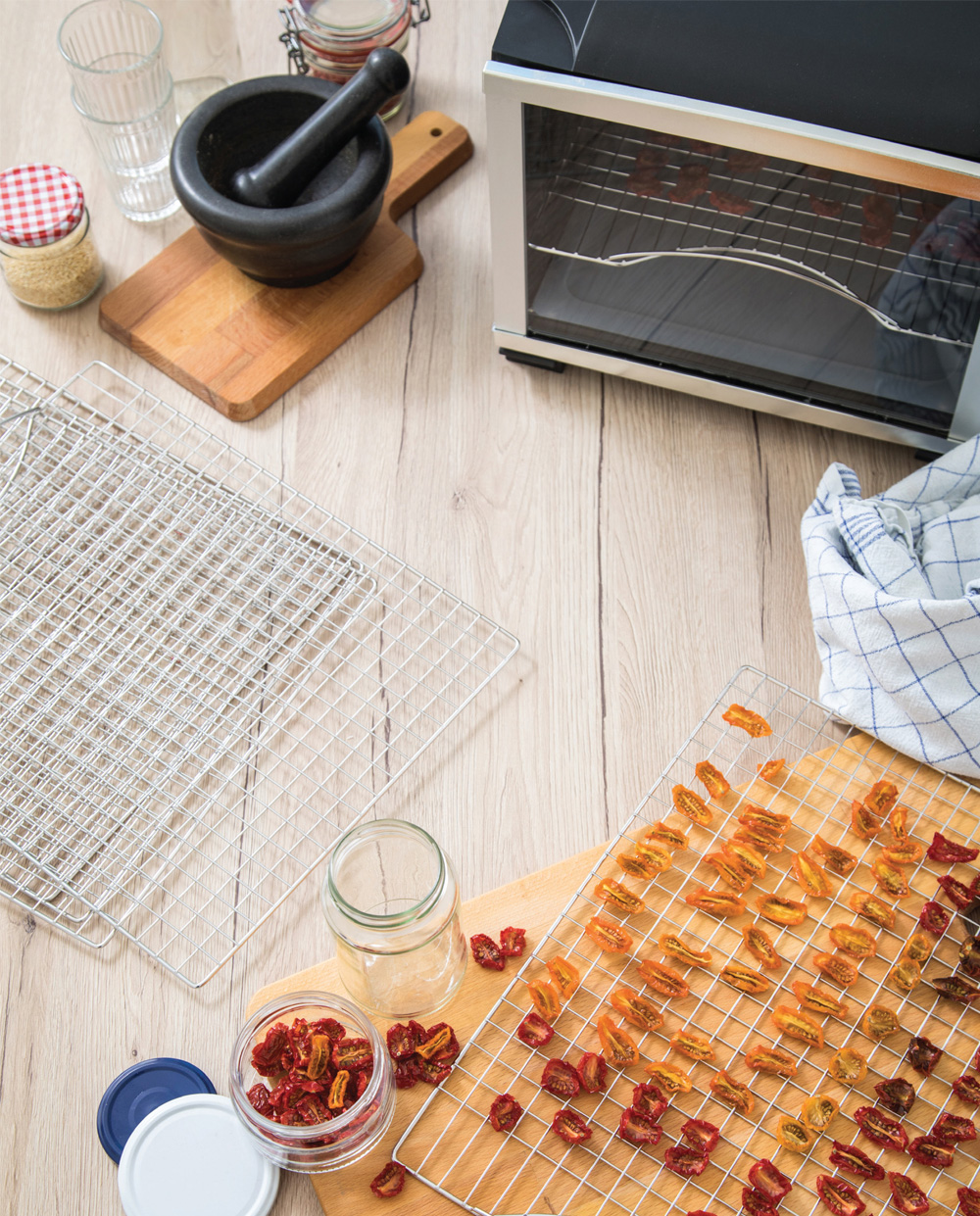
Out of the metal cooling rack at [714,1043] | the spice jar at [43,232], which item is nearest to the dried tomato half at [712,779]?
the metal cooling rack at [714,1043]

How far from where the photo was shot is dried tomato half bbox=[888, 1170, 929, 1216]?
76cm

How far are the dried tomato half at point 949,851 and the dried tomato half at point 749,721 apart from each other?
0.14m

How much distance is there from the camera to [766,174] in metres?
0.93

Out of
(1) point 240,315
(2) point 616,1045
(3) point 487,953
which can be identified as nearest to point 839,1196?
(2) point 616,1045

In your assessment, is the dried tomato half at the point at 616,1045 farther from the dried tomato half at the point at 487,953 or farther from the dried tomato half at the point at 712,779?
the dried tomato half at the point at 712,779

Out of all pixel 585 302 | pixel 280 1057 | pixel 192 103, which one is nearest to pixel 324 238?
pixel 585 302

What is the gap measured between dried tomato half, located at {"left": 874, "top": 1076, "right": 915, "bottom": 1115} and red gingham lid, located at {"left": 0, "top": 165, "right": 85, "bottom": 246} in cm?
97

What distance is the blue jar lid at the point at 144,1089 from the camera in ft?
2.76

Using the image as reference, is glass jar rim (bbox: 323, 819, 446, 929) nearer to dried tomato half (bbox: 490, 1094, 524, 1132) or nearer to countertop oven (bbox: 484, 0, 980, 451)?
dried tomato half (bbox: 490, 1094, 524, 1132)

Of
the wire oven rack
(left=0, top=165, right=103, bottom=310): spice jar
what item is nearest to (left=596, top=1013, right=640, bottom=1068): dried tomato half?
the wire oven rack

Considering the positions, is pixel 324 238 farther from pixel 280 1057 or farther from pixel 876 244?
pixel 280 1057

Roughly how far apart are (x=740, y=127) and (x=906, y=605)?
1.17 ft

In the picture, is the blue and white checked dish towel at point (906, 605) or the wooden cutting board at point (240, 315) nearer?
the blue and white checked dish towel at point (906, 605)

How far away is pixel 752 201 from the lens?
958mm
